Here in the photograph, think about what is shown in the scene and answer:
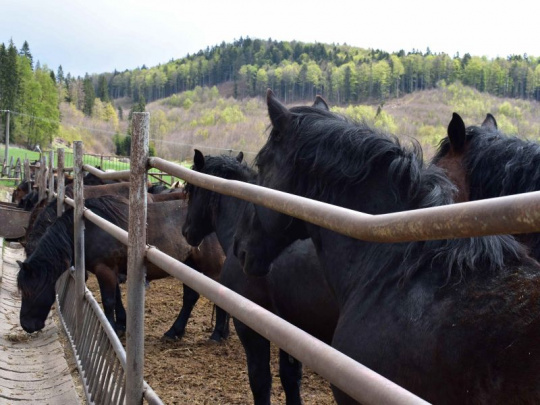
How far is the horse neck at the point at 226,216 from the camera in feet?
15.7

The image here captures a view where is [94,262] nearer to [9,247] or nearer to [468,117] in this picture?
[9,247]

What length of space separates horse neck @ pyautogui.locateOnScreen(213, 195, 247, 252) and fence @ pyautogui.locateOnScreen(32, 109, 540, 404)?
229 cm

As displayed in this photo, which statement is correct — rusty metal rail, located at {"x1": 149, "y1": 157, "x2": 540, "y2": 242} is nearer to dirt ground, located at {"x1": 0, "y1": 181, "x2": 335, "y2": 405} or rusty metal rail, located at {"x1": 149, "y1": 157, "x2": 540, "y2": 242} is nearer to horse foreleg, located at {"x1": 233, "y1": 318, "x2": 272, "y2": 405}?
horse foreleg, located at {"x1": 233, "y1": 318, "x2": 272, "y2": 405}

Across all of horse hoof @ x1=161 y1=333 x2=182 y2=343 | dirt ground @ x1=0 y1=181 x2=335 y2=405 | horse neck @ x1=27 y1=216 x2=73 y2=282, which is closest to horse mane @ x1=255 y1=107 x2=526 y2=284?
dirt ground @ x1=0 y1=181 x2=335 y2=405

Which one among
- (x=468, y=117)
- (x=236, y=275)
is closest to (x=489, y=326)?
(x=236, y=275)

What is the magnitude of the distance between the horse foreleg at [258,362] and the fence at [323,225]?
1.32m

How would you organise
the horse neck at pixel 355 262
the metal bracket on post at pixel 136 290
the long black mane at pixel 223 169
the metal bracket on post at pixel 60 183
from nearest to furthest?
the horse neck at pixel 355 262 → the metal bracket on post at pixel 136 290 → the long black mane at pixel 223 169 → the metal bracket on post at pixel 60 183

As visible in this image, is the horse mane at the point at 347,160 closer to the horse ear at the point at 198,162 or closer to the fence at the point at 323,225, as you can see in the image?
the fence at the point at 323,225

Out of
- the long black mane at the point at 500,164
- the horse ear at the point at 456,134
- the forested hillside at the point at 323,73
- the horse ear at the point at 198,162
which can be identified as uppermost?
the forested hillside at the point at 323,73

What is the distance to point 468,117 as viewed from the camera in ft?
220

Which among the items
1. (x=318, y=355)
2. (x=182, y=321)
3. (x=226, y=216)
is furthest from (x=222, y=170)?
(x=318, y=355)

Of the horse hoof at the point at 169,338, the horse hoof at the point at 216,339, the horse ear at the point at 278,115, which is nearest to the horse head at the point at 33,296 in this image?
the horse hoof at the point at 169,338

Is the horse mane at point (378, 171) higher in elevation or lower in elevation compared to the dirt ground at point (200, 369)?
higher

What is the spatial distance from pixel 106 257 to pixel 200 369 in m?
1.73
